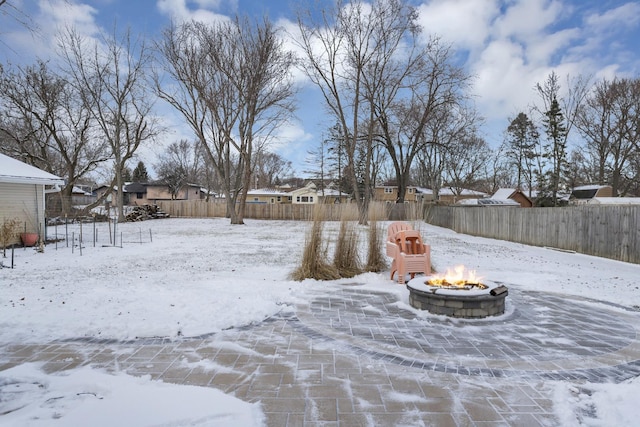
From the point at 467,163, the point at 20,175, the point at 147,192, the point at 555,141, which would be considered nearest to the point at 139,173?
the point at 147,192

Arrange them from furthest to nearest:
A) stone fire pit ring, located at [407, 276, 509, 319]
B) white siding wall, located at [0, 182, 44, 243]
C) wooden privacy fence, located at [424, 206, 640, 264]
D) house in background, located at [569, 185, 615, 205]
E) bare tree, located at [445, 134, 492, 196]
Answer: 1. bare tree, located at [445, 134, 492, 196]
2. house in background, located at [569, 185, 615, 205]
3. white siding wall, located at [0, 182, 44, 243]
4. wooden privacy fence, located at [424, 206, 640, 264]
5. stone fire pit ring, located at [407, 276, 509, 319]

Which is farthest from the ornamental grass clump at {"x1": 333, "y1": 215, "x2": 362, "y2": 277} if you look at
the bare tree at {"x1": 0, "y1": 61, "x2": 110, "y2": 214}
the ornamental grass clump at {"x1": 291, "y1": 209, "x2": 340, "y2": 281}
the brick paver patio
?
the bare tree at {"x1": 0, "y1": 61, "x2": 110, "y2": 214}

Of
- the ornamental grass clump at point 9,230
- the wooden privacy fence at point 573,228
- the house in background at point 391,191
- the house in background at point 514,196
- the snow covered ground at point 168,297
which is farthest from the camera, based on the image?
the house in background at point 391,191

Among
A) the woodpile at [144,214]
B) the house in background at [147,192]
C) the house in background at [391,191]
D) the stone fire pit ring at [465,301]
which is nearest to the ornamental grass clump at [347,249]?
the stone fire pit ring at [465,301]

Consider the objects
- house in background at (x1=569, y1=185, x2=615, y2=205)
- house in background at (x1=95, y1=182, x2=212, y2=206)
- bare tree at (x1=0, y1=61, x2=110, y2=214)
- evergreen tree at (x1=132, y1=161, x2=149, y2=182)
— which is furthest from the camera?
evergreen tree at (x1=132, y1=161, x2=149, y2=182)

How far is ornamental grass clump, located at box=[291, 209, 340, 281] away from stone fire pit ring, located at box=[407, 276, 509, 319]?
6.95 ft

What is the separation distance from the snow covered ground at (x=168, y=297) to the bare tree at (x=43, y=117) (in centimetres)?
1304

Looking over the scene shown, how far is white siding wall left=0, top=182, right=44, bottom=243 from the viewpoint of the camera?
10414 millimetres

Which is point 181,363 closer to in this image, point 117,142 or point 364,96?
point 364,96

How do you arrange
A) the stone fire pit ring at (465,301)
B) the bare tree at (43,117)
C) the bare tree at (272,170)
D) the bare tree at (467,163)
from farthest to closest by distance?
the bare tree at (272,170) → the bare tree at (467,163) → the bare tree at (43,117) → the stone fire pit ring at (465,301)

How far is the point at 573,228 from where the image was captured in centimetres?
1022

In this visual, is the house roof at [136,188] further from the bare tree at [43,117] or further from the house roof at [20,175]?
the house roof at [20,175]

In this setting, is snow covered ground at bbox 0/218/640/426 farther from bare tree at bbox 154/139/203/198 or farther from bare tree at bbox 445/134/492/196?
bare tree at bbox 154/139/203/198

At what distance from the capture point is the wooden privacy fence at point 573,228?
8523mm
